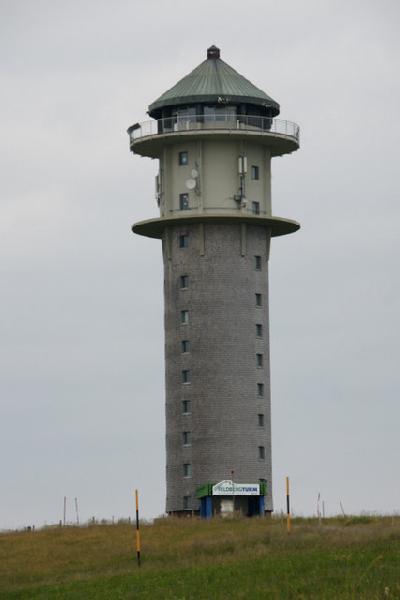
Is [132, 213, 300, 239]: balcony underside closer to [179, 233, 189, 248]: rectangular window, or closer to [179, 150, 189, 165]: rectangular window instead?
[179, 233, 189, 248]: rectangular window

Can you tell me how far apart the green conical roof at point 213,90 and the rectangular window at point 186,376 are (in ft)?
47.0

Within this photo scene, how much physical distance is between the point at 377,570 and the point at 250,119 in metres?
47.6

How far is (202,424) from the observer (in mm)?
92438

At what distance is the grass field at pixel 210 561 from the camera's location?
52000mm

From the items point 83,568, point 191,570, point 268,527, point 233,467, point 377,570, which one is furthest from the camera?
point 233,467

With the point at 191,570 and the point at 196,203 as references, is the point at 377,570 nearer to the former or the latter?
the point at 191,570

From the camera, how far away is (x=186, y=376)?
93.7 m

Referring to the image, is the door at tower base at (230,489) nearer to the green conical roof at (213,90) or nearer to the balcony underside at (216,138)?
the balcony underside at (216,138)

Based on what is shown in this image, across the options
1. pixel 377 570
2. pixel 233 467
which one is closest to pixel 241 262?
pixel 233 467

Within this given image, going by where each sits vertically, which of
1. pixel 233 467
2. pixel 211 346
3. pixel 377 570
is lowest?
pixel 377 570

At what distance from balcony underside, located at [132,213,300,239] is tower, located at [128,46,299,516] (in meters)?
0.08

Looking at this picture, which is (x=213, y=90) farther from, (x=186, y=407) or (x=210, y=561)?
(x=210, y=561)

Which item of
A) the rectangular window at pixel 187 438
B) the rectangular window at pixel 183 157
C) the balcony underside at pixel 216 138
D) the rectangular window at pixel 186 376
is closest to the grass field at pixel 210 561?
the rectangular window at pixel 187 438

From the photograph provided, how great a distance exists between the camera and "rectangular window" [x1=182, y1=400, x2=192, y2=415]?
9325 cm
